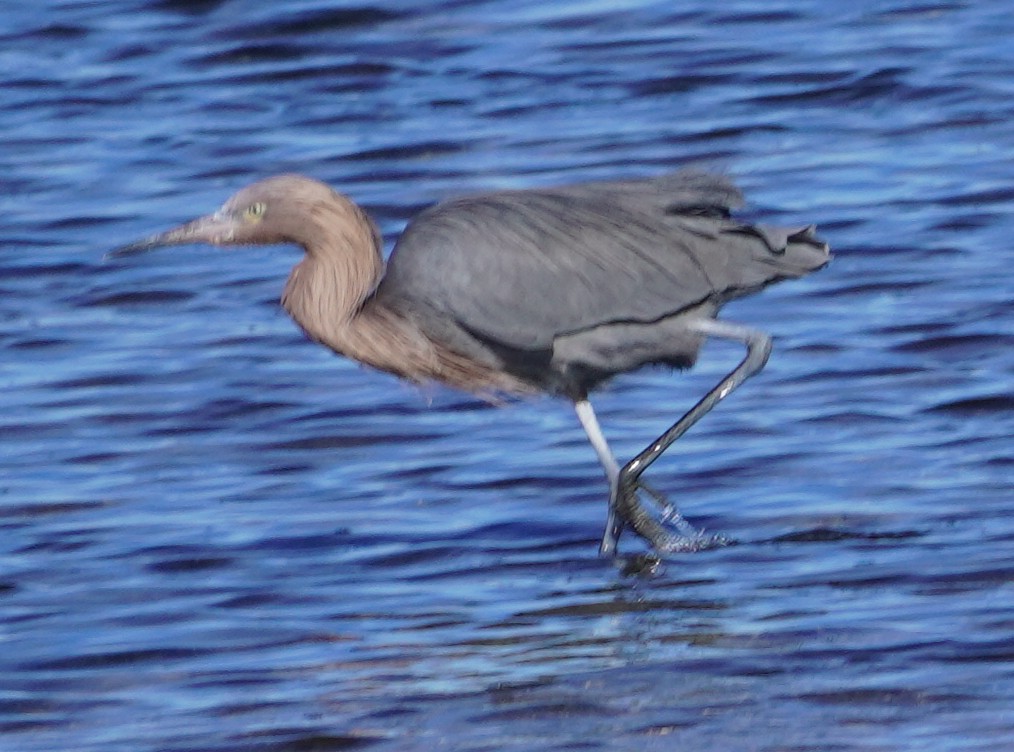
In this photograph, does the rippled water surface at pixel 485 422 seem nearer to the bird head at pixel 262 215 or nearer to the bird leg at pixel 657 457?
→ the bird leg at pixel 657 457

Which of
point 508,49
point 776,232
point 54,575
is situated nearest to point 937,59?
point 508,49

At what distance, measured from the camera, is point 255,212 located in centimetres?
744

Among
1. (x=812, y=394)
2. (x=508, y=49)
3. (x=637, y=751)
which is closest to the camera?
(x=637, y=751)

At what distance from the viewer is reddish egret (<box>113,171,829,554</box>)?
7.29 metres

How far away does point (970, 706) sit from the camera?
5.35 m

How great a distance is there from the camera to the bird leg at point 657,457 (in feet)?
23.6

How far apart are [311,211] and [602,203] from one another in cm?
93

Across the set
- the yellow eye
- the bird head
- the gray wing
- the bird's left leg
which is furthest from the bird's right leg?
the yellow eye

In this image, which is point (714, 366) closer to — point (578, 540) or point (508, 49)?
point (578, 540)

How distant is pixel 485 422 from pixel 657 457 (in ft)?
4.27

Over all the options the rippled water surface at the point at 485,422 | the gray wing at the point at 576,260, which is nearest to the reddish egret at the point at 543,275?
the gray wing at the point at 576,260

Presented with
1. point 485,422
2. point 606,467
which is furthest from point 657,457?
point 485,422

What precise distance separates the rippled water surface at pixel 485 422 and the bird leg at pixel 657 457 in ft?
0.47

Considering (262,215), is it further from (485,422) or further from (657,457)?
(485,422)
